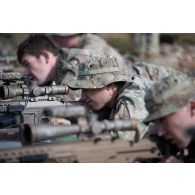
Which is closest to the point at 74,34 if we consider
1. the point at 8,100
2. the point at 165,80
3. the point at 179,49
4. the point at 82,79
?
the point at 8,100

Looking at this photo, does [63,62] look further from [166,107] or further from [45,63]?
[166,107]

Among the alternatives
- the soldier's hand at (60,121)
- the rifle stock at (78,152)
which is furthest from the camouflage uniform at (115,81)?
the rifle stock at (78,152)

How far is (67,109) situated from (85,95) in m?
2.10

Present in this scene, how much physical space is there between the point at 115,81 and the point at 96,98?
29 cm

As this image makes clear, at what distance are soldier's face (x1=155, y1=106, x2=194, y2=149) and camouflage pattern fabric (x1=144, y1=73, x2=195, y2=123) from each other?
0.06 m

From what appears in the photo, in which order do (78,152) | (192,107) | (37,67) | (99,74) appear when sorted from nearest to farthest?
1. (78,152)
2. (192,107)
3. (99,74)
4. (37,67)

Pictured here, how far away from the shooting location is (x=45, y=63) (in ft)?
32.2

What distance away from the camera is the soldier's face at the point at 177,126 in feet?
16.0

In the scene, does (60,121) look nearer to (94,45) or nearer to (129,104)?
(129,104)

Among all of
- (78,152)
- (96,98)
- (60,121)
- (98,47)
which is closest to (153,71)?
(98,47)

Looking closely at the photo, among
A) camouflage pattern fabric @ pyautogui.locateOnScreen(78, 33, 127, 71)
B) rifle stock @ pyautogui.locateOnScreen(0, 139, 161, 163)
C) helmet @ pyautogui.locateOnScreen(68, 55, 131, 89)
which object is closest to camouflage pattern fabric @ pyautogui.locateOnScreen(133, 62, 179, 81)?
camouflage pattern fabric @ pyautogui.locateOnScreen(78, 33, 127, 71)

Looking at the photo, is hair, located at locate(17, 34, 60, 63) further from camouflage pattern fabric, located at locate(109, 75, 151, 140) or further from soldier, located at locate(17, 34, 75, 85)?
camouflage pattern fabric, located at locate(109, 75, 151, 140)

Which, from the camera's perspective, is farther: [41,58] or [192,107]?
[41,58]

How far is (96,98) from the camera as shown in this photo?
664 centimetres
